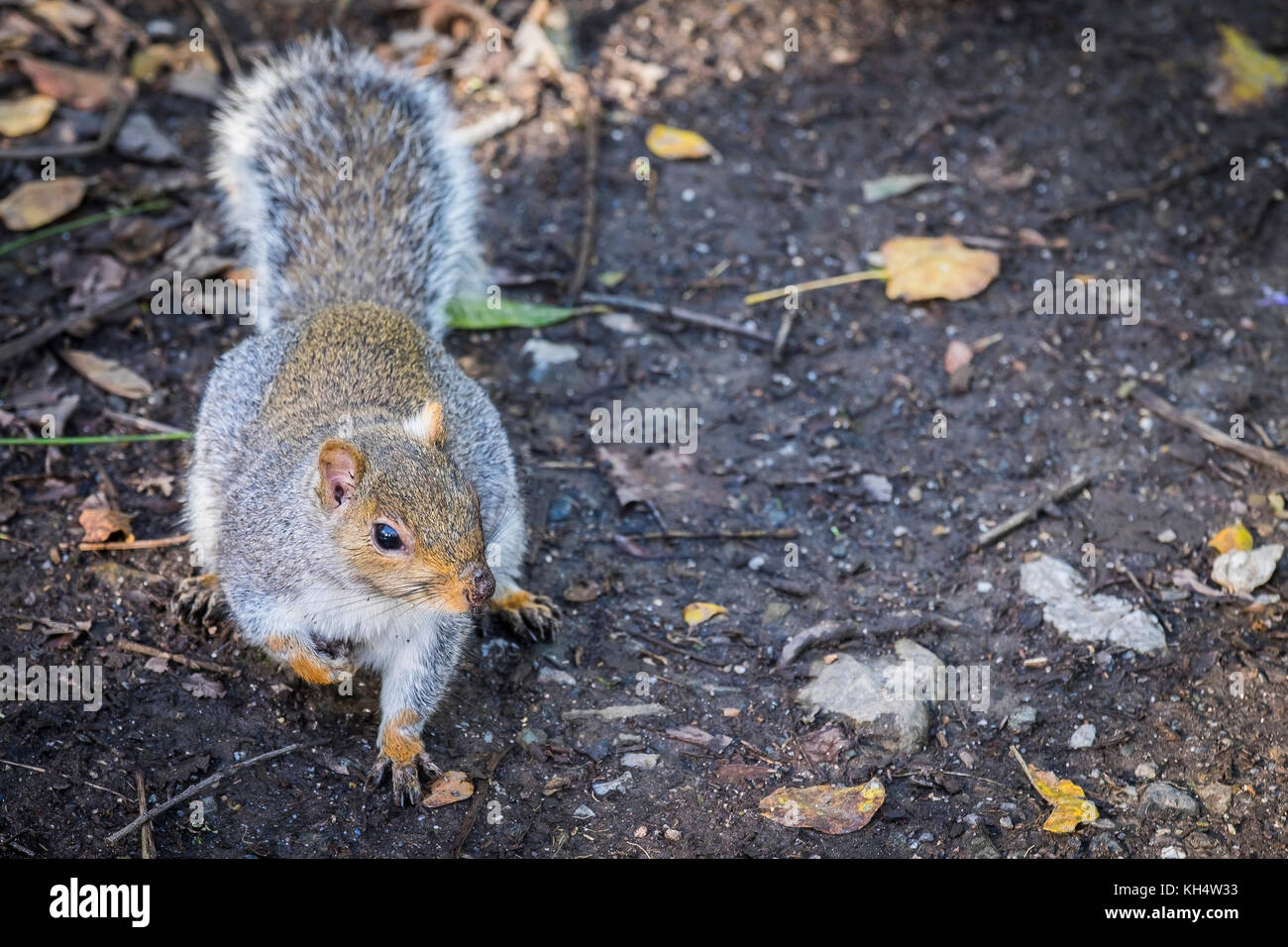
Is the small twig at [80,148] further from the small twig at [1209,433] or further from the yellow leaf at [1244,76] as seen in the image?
the yellow leaf at [1244,76]

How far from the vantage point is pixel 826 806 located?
Result: 3246 millimetres

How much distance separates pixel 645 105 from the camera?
18.6ft

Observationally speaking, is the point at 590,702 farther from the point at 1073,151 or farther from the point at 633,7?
the point at 633,7

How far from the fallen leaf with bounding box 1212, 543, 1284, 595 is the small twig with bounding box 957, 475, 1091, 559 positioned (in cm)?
50

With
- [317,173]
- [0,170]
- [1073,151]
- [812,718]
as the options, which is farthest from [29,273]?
[1073,151]

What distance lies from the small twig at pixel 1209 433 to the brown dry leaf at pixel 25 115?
4483mm

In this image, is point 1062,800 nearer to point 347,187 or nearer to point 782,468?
point 782,468

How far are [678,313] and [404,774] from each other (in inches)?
89.1

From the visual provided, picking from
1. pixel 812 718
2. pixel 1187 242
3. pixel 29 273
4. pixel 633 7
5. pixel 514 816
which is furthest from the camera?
pixel 633 7

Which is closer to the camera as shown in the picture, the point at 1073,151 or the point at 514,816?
the point at 514,816

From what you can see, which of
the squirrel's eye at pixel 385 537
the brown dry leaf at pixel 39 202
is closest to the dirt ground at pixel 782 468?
the brown dry leaf at pixel 39 202

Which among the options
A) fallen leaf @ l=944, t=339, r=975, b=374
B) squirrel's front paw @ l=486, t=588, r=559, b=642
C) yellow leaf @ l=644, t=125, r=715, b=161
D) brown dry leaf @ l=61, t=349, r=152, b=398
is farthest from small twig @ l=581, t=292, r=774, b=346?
brown dry leaf @ l=61, t=349, r=152, b=398

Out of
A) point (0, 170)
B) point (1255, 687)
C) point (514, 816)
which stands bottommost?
point (514, 816)

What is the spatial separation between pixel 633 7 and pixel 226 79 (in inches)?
76.7
